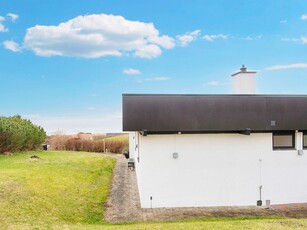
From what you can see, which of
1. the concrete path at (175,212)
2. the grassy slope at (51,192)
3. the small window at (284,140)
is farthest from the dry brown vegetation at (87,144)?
the small window at (284,140)

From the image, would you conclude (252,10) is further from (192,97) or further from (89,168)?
(89,168)

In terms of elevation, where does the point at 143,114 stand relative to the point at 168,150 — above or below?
above

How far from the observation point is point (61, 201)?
38.2ft

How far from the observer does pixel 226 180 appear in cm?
1166

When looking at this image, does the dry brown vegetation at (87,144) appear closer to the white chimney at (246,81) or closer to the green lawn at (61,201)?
the green lawn at (61,201)

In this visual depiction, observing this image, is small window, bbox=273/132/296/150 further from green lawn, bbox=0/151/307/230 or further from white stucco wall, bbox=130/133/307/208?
green lawn, bbox=0/151/307/230

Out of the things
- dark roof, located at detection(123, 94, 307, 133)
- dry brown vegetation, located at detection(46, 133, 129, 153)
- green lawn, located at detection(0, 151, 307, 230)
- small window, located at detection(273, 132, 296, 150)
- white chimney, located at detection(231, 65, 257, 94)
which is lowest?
green lawn, located at detection(0, 151, 307, 230)

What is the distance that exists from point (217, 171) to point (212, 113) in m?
2.18

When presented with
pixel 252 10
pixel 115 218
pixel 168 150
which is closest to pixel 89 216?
pixel 115 218

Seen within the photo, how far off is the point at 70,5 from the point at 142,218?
9780mm

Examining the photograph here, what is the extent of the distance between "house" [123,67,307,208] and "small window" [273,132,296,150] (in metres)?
0.04

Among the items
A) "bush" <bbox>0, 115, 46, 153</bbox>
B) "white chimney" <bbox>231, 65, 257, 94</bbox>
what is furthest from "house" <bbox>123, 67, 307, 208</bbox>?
"bush" <bbox>0, 115, 46, 153</bbox>

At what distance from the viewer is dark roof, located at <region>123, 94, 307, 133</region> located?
10758 millimetres

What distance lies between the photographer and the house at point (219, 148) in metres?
10.9
